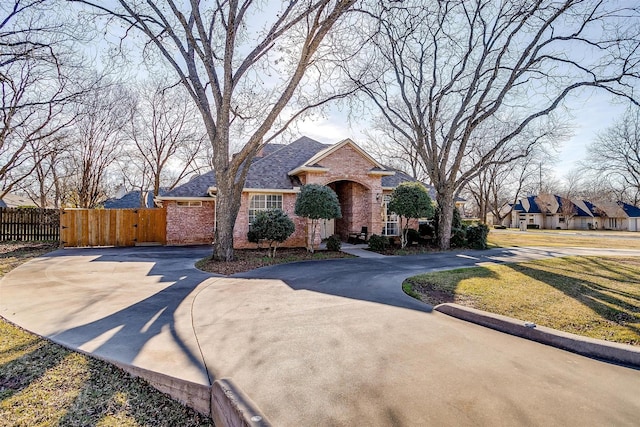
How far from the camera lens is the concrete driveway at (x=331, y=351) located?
10.3 feet

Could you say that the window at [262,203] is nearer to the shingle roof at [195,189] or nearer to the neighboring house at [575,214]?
the shingle roof at [195,189]

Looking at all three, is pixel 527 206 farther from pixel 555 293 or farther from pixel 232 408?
pixel 232 408

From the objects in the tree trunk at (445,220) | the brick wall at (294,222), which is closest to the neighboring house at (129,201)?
the brick wall at (294,222)

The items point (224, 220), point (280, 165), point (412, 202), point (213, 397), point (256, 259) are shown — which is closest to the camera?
point (213, 397)

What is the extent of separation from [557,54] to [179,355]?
18977 mm

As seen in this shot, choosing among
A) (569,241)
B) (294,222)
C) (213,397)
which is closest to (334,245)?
(294,222)

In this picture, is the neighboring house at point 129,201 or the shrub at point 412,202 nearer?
the shrub at point 412,202

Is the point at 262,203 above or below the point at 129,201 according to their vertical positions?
below

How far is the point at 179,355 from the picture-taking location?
4203 mm

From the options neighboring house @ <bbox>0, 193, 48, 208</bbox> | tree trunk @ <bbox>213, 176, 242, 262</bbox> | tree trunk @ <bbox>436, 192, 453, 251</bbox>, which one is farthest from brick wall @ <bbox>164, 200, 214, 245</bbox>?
neighboring house @ <bbox>0, 193, 48, 208</bbox>

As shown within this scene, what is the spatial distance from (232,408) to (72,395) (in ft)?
6.39

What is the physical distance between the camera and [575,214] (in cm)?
4844

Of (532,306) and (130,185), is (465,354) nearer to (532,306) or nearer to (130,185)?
(532,306)

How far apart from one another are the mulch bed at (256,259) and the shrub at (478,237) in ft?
26.0
